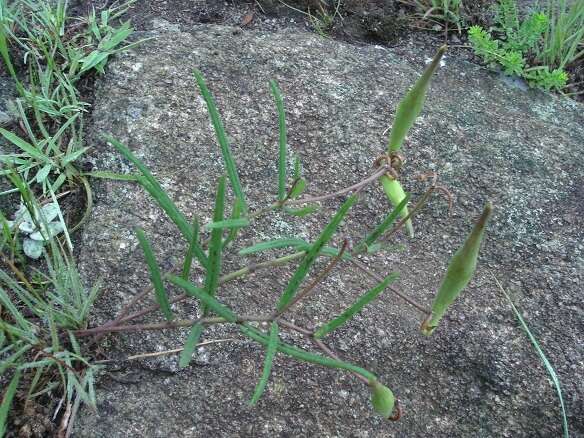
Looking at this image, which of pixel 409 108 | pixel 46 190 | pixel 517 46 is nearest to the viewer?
pixel 409 108

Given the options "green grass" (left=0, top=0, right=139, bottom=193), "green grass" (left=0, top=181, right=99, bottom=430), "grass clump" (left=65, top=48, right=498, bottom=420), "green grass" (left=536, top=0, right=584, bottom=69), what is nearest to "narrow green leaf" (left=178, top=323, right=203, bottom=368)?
"grass clump" (left=65, top=48, right=498, bottom=420)

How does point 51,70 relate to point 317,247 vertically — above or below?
below

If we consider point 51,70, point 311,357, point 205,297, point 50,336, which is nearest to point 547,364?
point 311,357

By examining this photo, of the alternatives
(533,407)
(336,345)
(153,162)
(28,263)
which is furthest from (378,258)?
(28,263)

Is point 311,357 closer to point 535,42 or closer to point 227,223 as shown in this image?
point 227,223

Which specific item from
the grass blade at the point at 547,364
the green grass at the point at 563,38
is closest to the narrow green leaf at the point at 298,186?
the grass blade at the point at 547,364

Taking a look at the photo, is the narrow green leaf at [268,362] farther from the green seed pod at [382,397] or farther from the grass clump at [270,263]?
the green seed pod at [382,397]
